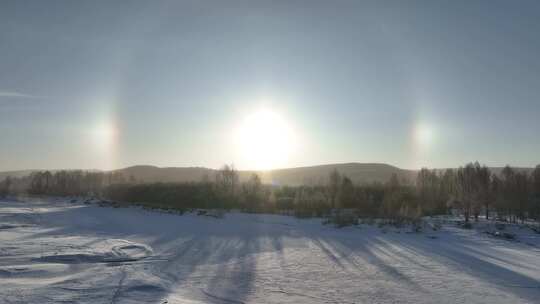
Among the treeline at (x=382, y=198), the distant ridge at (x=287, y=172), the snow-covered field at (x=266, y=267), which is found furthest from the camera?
the distant ridge at (x=287, y=172)

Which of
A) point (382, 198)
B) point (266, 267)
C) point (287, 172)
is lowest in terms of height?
point (266, 267)

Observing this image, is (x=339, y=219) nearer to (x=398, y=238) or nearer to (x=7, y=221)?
(x=398, y=238)

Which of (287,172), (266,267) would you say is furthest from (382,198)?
(287,172)

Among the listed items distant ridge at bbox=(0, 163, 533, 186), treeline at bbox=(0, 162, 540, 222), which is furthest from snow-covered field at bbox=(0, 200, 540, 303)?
distant ridge at bbox=(0, 163, 533, 186)

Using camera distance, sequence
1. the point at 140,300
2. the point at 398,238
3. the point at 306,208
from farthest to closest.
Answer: the point at 306,208 → the point at 398,238 → the point at 140,300

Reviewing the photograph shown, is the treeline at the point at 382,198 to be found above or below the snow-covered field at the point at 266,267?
above

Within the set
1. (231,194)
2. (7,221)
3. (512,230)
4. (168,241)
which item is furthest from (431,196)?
(7,221)

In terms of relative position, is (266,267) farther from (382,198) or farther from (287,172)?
(287,172)

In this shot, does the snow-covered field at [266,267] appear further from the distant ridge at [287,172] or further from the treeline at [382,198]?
the distant ridge at [287,172]

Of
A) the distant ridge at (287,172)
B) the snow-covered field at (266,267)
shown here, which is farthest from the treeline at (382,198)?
the distant ridge at (287,172)
